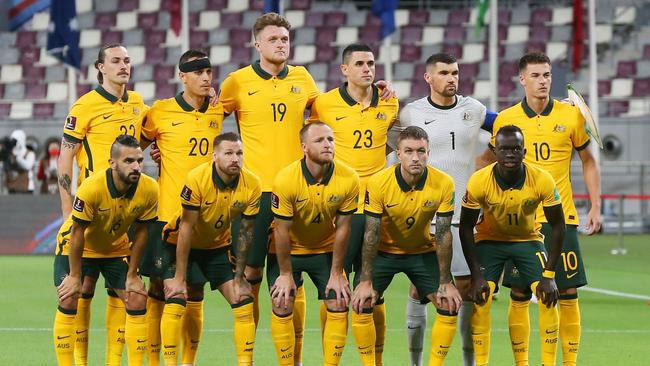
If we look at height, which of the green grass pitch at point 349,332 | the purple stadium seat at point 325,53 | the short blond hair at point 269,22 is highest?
the purple stadium seat at point 325,53

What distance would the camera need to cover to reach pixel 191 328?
855 centimetres

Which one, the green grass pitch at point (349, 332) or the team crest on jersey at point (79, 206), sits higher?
the team crest on jersey at point (79, 206)

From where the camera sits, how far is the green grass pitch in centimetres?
948

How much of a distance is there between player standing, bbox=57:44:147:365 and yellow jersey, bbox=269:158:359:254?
130 cm

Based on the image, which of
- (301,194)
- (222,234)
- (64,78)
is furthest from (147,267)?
(64,78)

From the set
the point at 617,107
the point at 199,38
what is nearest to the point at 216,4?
the point at 199,38

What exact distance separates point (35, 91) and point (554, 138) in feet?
70.1

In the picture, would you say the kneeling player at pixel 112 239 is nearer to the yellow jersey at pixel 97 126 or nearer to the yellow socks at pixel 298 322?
the yellow jersey at pixel 97 126

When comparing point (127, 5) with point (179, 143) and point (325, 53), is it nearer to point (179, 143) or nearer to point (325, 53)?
point (325, 53)

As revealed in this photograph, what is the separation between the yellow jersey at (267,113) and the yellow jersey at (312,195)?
52 cm

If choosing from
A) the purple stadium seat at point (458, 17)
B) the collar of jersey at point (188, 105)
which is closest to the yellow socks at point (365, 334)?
the collar of jersey at point (188, 105)

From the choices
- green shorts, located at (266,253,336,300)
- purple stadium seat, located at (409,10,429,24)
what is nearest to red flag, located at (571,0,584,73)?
purple stadium seat, located at (409,10,429,24)

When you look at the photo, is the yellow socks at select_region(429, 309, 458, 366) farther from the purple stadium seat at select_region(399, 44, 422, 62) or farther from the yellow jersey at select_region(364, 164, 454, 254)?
the purple stadium seat at select_region(399, 44, 422, 62)

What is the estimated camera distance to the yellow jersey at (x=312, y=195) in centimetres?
798
